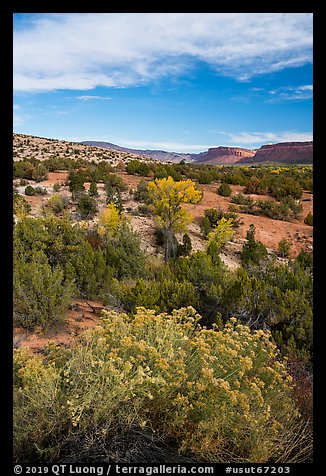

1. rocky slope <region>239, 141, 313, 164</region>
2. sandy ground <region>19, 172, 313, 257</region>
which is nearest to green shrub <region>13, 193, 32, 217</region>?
sandy ground <region>19, 172, 313, 257</region>

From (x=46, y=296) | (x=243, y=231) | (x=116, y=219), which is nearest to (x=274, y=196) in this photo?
(x=243, y=231)

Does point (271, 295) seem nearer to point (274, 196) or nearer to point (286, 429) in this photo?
point (286, 429)

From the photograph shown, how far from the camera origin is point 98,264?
7.00 metres

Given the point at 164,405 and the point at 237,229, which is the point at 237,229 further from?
the point at 164,405

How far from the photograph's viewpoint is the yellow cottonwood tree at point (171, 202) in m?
14.4

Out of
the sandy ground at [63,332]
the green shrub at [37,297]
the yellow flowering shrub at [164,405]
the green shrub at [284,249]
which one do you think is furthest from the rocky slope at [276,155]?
the yellow flowering shrub at [164,405]

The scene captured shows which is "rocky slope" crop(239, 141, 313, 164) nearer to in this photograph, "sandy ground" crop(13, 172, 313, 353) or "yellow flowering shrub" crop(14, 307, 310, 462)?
"sandy ground" crop(13, 172, 313, 353)

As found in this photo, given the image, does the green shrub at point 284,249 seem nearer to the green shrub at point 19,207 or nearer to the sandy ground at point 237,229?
the sandy ground at point 237,229

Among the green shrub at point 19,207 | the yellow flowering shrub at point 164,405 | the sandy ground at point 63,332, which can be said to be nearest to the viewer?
the yellow flowering shrub at point 164,405

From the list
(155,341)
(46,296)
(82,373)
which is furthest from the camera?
(46,296)

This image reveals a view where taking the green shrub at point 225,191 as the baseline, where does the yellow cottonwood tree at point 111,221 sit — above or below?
below

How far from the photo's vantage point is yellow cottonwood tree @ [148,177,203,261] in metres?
14.4
